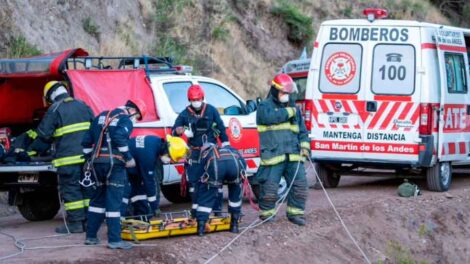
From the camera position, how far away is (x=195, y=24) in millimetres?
24344

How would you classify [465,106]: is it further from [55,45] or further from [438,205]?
[55,45]

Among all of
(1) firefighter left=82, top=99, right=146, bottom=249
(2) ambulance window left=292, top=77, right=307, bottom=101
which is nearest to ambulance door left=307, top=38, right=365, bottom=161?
(1) firefighter left=82, top=99, right=146, bottom=249

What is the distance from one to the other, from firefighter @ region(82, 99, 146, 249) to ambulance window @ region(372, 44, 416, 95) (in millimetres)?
5243

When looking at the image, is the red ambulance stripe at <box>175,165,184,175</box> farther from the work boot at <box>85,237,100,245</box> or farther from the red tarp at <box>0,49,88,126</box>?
the work boot at <box>85,237,100,245</box>

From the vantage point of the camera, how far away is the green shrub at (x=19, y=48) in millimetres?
17031

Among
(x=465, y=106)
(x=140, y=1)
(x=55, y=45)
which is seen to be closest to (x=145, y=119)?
(x=465, y=106)

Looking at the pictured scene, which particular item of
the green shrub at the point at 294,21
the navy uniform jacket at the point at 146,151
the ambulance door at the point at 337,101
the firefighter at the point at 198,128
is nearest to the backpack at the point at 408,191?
the ambulance door at the point at 337,101

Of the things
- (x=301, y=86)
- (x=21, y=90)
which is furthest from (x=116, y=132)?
(x=301, y=86)

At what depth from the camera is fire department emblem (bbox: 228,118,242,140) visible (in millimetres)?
12914

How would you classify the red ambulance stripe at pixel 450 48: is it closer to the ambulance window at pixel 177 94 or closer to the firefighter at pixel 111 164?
the ambulance window at pixel 177 94

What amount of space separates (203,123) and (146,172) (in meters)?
0.85

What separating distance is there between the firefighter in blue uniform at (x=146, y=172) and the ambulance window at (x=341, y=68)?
13.4 feet

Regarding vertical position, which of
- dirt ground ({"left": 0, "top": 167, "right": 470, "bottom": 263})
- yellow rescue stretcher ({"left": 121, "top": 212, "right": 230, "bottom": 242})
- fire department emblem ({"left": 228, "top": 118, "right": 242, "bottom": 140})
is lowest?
dirt ground ({"left": 0, "top": 167, "right": 470, "bottom": 263})

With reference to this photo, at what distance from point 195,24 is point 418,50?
11219 millimetres
